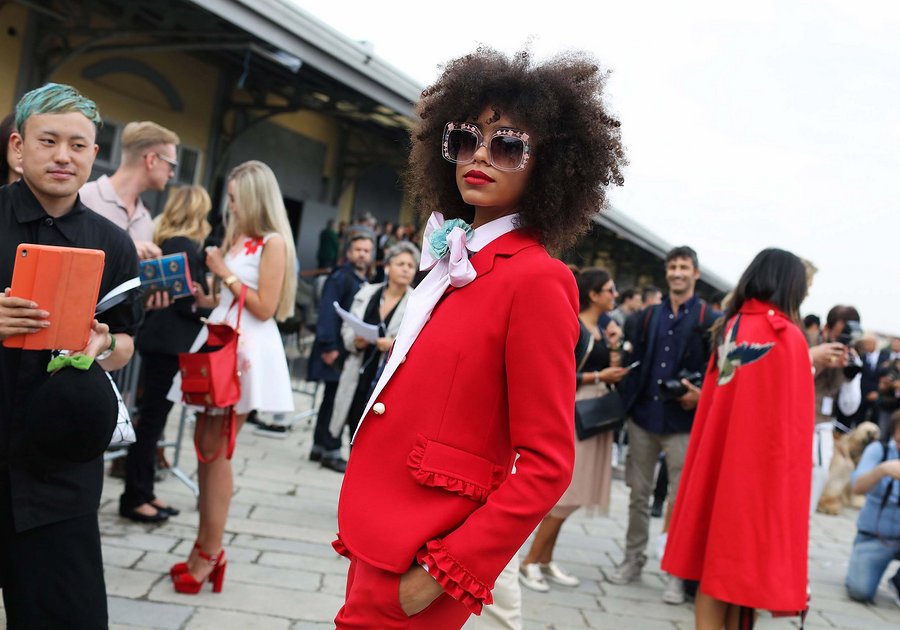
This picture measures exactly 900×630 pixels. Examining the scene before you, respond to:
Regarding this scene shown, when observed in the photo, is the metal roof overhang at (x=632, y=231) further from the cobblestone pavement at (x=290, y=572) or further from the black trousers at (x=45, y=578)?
the black trousers at (x=45, y=578)

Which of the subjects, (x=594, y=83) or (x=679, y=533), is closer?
(x=594, y=83)

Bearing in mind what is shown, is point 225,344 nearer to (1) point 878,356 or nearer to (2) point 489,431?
(2) point 489,431

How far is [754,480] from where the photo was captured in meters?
3.98

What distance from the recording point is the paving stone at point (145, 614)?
3707mm

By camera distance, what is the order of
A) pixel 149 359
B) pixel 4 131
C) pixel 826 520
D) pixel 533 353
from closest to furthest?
1. pixel 533 353
2. pixel 4 131
3. pixel 149 359
4. pixel 826 520

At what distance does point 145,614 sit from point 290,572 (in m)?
1.01

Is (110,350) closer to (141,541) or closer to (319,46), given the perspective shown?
(141,541)

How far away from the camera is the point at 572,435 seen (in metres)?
1.94

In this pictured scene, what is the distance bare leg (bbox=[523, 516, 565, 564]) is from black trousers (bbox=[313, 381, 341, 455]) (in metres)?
2.60

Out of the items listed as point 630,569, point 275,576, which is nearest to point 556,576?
point 630,569

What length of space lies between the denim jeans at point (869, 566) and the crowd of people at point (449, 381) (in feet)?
7.52

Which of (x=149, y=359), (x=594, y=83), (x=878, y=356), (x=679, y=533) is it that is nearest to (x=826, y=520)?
(x=878, y=356)

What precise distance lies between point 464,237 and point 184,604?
2.72 metres

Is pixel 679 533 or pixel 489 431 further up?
pixel 489 431
